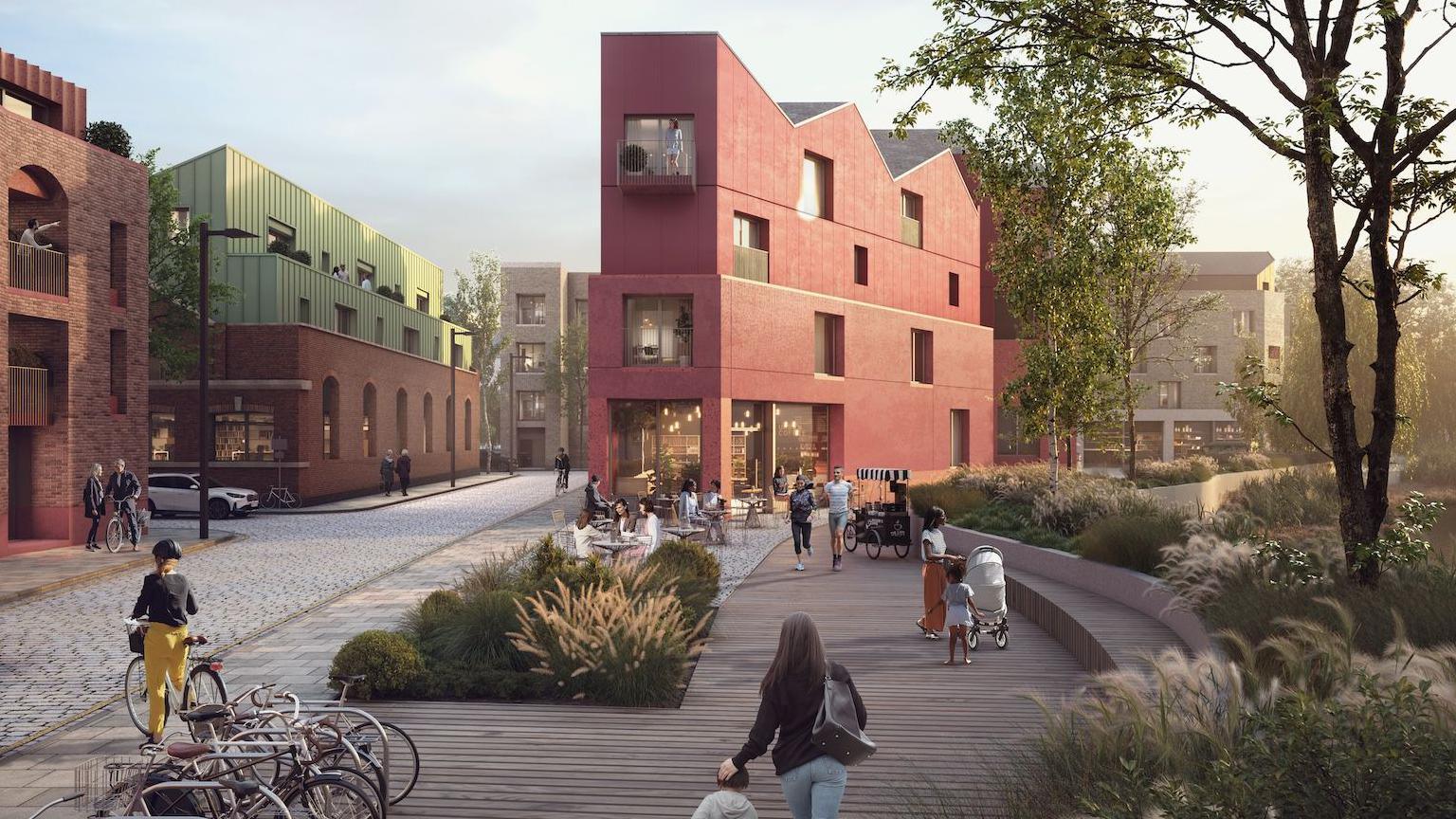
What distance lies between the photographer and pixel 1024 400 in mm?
23281

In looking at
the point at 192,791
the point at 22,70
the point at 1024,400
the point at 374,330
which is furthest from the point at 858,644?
the point at 374,330

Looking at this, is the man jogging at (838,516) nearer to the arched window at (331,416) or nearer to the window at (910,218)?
the window at (910,218)

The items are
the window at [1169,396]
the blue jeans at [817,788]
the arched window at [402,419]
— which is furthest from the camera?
the window at [1169,396]

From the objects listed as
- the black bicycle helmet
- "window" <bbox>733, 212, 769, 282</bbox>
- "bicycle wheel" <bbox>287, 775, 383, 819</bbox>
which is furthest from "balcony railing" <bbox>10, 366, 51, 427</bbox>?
"bicycle wheel" <bbox>287, 775, 383, 819</bbox>

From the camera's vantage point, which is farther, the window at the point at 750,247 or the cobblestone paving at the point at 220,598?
the window at the point at 750,247

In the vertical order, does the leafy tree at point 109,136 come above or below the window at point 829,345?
above

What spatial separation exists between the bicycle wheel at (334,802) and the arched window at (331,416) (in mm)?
37391

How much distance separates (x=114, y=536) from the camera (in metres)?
23.6

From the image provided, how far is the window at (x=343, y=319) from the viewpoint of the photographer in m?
45.5

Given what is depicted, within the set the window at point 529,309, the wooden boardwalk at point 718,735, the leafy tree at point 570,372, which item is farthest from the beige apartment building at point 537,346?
the wooden boardwalk at point 718,735

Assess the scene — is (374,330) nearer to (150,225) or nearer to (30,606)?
(150,225)

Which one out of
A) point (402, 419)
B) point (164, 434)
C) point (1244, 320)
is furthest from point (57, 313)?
point (1244, 320)

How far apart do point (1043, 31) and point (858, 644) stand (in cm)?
736

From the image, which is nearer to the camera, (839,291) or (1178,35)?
(1178,35)
